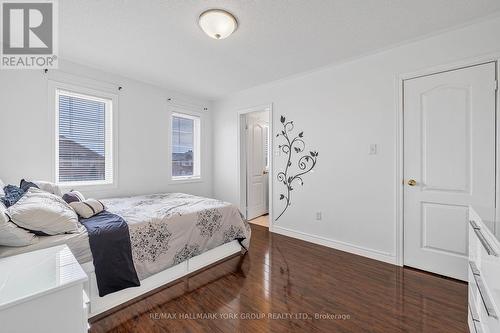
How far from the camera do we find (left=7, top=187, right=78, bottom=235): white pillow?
150 cm

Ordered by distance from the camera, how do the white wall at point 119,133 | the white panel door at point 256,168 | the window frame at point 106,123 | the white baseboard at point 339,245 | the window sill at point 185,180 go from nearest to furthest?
the white wall at point 119,133, the white baseboard at point 339,245, the window frame at point 106,123, the window sill at point 185,180, the white panel door at point 256,168

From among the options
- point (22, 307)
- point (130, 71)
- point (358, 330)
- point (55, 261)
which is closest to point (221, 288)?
point (358, 330)

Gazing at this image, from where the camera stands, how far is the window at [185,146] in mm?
4277

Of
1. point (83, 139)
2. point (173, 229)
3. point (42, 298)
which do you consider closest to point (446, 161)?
point (173, 229)

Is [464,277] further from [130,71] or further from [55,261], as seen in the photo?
[130,71]

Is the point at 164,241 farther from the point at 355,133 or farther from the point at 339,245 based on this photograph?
the point at 355,133

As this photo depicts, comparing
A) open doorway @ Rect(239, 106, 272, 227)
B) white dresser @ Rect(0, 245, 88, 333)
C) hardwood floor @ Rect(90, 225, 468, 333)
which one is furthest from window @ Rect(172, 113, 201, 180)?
white dresser @ Rect(0, 245, 88, 333)

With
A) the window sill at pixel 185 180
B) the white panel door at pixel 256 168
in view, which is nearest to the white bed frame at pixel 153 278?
the white panel door at pixel 256 168

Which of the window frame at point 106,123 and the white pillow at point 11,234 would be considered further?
the window frame at point 106,123

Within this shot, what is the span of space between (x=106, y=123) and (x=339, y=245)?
3.78 meters

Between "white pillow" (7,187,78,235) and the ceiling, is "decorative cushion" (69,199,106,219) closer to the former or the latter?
"white pillow" (7,187,78,235)

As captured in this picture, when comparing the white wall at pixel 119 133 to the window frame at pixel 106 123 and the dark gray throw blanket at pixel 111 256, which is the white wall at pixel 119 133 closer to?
the window frame at pixel 106 123

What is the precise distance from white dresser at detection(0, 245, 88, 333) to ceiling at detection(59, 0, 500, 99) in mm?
1991

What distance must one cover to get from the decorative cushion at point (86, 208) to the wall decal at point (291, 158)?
2.50 metres
